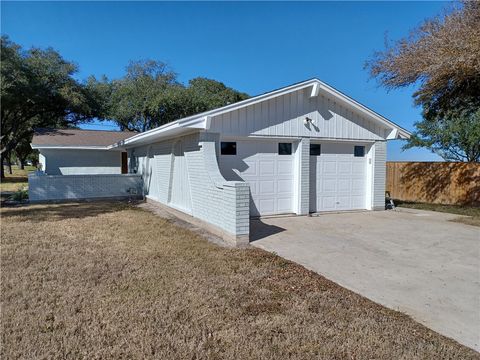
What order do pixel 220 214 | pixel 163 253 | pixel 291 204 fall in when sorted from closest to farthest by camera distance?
pixel 163 253, pixel 220 214, pixel 291 204

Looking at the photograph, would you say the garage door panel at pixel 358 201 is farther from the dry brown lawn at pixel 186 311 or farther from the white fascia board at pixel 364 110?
the dry brown lawn at pixel 186 311

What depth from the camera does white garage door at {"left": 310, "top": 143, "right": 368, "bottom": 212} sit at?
34.5 ft

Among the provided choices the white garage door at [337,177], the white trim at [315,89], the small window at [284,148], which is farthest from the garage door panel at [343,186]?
the white trim at [315,89]

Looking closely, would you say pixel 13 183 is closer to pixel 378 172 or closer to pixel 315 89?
pixel 315 89

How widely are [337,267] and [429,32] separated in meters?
9.08

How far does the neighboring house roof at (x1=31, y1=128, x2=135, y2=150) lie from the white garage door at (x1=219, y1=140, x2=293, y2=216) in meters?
10.2

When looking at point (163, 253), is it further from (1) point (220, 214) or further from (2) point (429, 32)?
(2) point (429, 32)

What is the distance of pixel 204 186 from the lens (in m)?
8.06

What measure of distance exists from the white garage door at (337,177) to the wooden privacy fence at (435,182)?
5.82 metres

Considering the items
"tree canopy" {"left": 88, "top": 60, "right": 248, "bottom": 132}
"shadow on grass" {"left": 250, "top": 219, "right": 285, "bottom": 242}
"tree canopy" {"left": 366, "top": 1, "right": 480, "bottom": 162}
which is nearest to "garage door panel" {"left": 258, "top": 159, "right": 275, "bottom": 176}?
"shadow on grass" {"left": 250, "top": 219, "right": 285, "bottom": 242}

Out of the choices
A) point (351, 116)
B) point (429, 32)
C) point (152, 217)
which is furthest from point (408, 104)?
point (152, 217)

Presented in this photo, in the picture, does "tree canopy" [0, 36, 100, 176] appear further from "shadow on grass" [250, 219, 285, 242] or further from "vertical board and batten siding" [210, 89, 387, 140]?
"shadow on grass" [250, 219, 285, 242]

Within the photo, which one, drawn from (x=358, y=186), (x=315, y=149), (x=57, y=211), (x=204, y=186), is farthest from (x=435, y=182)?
(x=57, y=211)

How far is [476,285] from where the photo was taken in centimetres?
455
